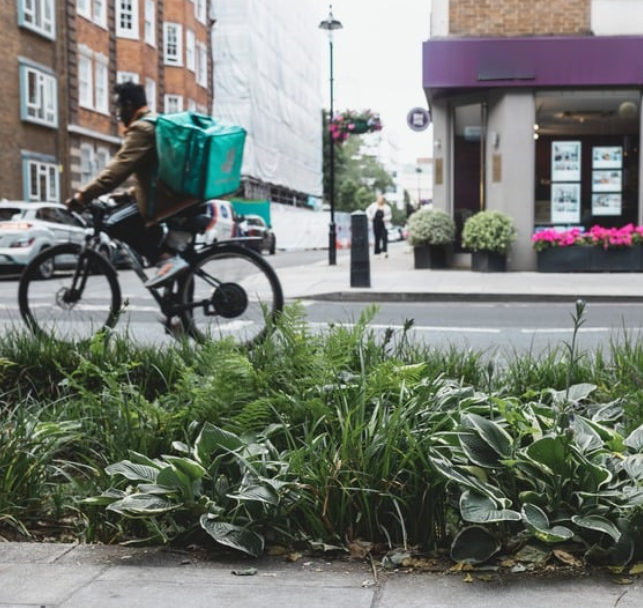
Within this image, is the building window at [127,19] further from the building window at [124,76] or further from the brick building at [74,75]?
the building window at [124,76]

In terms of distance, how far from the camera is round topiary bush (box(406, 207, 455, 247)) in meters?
19.0

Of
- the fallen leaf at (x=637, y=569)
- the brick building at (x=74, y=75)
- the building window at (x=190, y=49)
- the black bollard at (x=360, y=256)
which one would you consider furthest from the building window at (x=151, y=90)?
the fallen leaf at (x=637, y=569)

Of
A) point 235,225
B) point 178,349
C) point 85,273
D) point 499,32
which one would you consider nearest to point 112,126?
point 235,225

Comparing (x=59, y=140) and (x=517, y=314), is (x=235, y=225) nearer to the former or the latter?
(x=59, y=140)

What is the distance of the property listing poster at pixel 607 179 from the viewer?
1898 centimetres

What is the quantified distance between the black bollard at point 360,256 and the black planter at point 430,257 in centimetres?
506

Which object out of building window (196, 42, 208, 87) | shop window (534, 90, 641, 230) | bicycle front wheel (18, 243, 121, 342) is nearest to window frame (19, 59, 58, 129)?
building window (196, 42, 208, 87)

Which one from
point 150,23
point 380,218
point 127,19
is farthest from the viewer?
point 150,23

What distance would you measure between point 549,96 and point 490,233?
306cm

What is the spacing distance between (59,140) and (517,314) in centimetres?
2495

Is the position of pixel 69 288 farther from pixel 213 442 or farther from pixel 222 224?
pixel 222 224

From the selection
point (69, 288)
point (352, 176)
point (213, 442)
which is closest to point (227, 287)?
Result: point (69, 288)

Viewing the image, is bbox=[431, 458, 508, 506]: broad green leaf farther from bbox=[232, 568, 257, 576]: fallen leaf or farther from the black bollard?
the black bollard

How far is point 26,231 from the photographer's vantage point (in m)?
19.4
